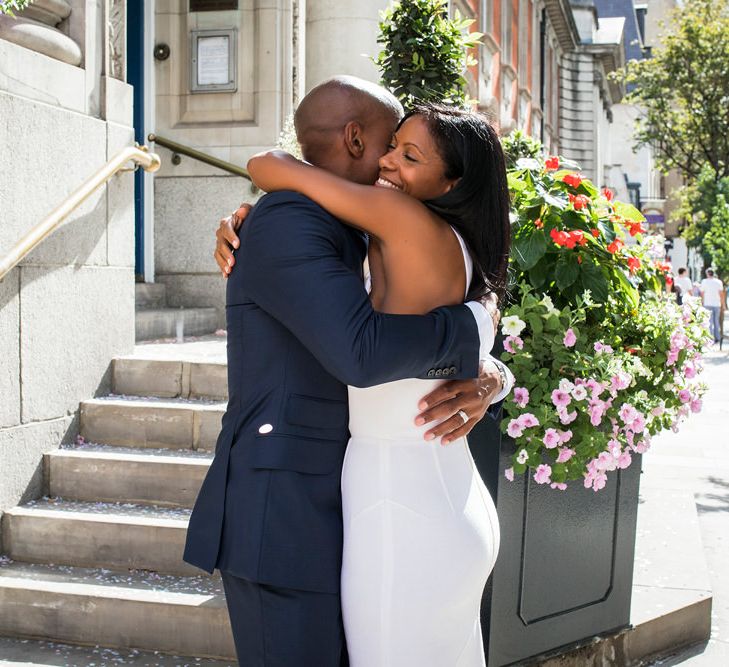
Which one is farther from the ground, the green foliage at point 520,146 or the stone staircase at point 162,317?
the green foliage at point 520,146

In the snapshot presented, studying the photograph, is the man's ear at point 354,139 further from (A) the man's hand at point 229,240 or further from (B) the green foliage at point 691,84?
(B) the green foliage at point 691,84

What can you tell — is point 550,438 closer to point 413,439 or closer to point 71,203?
point 413,439

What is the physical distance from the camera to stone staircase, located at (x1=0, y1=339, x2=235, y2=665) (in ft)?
15.6

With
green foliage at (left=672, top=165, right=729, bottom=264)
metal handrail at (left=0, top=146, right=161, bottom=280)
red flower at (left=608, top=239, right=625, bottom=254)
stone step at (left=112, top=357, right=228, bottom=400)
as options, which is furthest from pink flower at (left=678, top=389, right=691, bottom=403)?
green foliage at (left=672, top=165, right=729, bottom=264)

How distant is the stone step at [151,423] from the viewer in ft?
19.3

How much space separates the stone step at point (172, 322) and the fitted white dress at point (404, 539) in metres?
5.98

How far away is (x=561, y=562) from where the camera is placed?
438cm

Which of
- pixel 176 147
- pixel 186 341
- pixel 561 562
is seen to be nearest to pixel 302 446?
pixel 561 562

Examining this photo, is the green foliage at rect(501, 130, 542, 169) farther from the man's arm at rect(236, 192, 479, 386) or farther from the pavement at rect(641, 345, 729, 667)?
the man's arm at rect(236, 192, 479, 386)

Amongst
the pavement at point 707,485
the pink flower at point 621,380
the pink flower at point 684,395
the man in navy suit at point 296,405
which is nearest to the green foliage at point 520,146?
the pink flower at point 684,395

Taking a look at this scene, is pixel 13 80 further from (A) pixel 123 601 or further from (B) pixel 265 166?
(B) pixel 265 166

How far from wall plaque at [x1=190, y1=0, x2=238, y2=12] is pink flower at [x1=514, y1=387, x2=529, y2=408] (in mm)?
7133

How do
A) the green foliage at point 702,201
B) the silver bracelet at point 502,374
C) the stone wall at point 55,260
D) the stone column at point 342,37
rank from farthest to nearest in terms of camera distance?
the green foliage at point 702,201, the stone column at point 342,37, the stone wall at point 55,260, the silver bracelet at point 502,374

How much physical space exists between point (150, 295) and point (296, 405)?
23.8 feet
